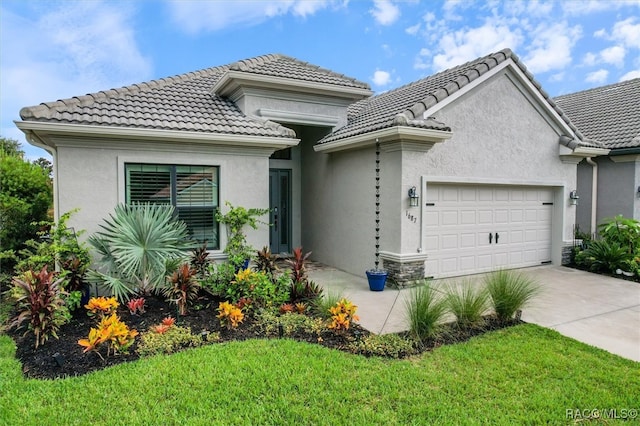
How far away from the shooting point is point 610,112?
601 inches

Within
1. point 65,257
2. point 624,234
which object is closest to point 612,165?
point 624,234

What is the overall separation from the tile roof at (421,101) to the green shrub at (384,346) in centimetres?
482

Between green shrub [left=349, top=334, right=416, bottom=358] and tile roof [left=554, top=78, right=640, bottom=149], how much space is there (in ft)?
39.3

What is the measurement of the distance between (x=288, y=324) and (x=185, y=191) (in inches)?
176

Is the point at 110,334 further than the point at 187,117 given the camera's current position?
No

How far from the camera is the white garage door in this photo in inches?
396

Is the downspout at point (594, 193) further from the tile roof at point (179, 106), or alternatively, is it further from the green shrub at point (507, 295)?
the green shrub at point (507, 295)

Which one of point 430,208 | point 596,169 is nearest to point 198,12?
point 430,208

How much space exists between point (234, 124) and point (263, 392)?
6.87 meters

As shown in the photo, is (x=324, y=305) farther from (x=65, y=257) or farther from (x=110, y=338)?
(x=65, y=257)

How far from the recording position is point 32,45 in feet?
29.7

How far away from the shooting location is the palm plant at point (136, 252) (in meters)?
7.15

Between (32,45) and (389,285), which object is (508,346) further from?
(32,45)

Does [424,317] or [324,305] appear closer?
[424,317]
